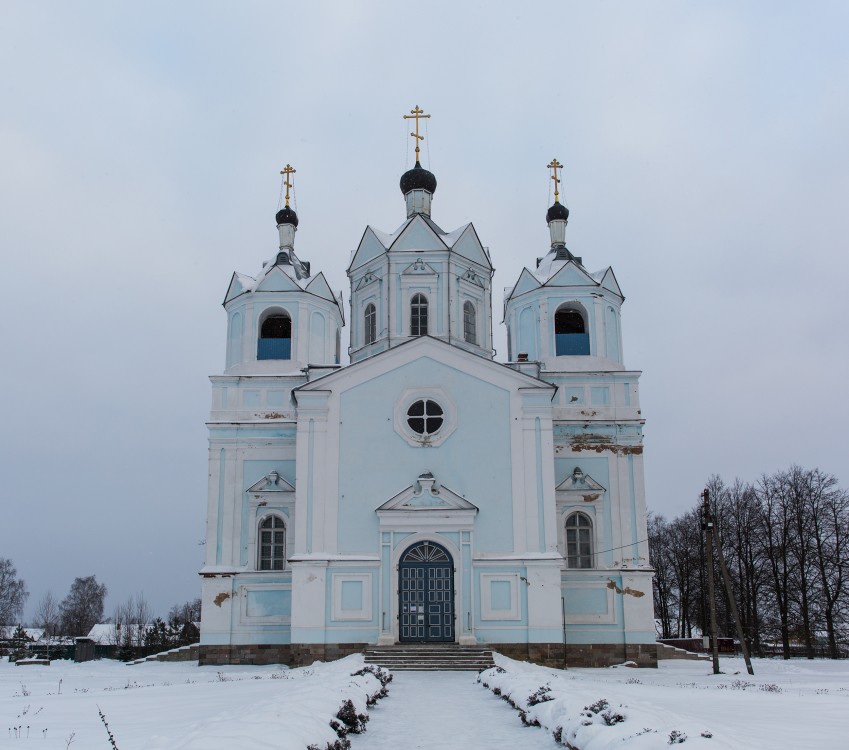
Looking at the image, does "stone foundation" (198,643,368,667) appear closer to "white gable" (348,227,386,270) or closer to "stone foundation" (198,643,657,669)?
"stone foundation" (198,643,657,669)

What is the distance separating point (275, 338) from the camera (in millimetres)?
29000

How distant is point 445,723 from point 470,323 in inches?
686

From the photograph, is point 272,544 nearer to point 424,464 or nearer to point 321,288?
point 424,464

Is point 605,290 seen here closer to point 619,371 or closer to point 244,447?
point 619,371

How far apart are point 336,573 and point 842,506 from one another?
2270 cm

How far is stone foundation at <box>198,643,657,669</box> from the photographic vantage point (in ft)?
74.4

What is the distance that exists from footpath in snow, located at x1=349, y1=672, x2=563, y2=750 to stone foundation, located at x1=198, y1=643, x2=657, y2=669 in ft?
19.2

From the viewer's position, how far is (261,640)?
2536cm

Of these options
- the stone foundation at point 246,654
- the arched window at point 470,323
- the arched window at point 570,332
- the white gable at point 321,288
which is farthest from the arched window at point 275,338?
the stone foundation at point 246,654

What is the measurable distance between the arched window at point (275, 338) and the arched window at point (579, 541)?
9.80 meters

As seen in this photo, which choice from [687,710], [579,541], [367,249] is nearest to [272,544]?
[579,541]

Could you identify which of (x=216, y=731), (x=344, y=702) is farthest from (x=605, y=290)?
(x=216, y=731)

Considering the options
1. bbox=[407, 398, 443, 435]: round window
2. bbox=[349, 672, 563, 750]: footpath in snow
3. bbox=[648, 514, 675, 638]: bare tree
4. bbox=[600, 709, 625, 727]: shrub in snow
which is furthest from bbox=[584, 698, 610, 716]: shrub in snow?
bbox=[648, 514, 675, 638]: bare tree

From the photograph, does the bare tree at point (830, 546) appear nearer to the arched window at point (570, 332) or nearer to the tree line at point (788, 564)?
the tree line at point (788, 564)
